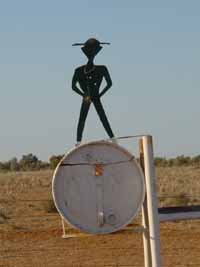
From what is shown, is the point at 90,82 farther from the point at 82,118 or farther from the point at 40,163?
the point at 40,163

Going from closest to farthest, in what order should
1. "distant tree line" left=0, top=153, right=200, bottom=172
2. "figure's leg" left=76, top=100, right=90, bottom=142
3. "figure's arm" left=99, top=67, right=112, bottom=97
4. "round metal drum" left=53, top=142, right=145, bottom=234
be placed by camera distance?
"round metal drum" left=53, top=142, right=145, bottom=234
"figure's leg" left=76, top=100, right=90, bottom=142
"figure's arm" left=99, top=67, right=112, bottom=97
"distant tree line" left=0, top=153, right=200, bottom=172

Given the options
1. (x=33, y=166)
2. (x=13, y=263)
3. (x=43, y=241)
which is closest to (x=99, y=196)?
(x=13, y=263)

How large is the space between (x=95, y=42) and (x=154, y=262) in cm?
194

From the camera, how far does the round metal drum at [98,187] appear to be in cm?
633

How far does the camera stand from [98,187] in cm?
637

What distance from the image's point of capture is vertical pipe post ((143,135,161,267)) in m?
6.41

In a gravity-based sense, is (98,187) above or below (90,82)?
below

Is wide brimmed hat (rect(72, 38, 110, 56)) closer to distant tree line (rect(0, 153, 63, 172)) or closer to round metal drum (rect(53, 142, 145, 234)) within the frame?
round metal drum (rect(53, 142, 145, 234))

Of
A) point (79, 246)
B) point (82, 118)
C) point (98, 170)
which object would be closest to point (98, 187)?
point (98, 170)

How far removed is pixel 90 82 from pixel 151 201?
131 centimetres

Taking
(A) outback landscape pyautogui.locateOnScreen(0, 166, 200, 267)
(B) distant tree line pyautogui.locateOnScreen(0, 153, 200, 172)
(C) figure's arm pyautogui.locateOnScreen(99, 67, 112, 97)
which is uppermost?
(B) distant tree line pyautogui.locateOnScreen(0, 153, 200, 172)

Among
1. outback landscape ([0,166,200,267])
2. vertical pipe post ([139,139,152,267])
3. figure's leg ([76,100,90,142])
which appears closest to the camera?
vertical pipe post ([139,139,152,267])

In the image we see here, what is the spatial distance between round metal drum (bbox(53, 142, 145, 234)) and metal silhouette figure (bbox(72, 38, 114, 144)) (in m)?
0.55

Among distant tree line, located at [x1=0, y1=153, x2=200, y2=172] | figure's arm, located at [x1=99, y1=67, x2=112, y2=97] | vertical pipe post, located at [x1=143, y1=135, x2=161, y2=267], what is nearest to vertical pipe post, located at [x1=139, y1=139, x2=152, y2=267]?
vertical pipe post, located at [x1=143, y1=135, x2=161, y2=267]
